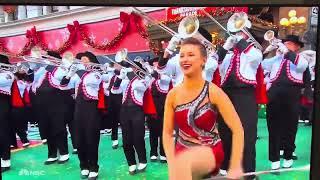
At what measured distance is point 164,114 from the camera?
8.12ft

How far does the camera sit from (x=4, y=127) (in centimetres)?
254

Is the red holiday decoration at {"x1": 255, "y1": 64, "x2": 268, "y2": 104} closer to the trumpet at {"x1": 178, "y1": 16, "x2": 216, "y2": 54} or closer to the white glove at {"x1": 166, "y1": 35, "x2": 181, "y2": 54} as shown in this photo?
the trumpet at {"x1": 178, "y1": 16, "x2": 216, "y2": 54}

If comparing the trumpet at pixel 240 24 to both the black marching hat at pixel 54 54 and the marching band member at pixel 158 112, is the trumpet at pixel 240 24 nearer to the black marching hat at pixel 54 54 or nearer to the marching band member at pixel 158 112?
the marching band member at pixel 158 112

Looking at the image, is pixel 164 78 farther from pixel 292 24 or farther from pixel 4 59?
pixel 4 59

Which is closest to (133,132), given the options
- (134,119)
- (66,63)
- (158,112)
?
(134,119)

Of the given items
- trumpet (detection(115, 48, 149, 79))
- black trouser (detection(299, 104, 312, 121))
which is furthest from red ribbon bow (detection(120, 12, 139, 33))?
black trouser (detection(299, 104, 312, 121))

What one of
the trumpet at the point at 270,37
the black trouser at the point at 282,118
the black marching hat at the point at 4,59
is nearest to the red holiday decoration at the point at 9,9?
the black marching hat at the point at 4,59

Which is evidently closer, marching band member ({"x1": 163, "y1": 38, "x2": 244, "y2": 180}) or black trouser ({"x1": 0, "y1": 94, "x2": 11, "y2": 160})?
marching band member ({"x1": 163, "y1": 38, "x2": 244, "y2": 180})

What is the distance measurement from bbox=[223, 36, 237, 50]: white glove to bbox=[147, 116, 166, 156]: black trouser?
1.80 ft

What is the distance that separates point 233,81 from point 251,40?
0.25 meters

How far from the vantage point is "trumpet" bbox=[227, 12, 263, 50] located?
2412 millimetres

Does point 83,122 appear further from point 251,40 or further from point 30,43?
point 251,40

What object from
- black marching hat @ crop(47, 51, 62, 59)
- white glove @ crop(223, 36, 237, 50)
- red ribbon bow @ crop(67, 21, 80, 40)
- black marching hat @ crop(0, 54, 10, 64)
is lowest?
black marching hat @ crop(0, 54, 10, 64)

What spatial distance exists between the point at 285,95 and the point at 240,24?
0.49 metres
